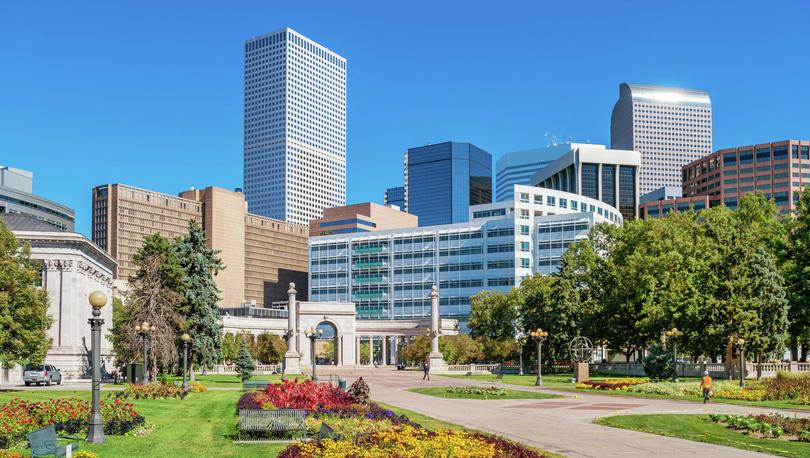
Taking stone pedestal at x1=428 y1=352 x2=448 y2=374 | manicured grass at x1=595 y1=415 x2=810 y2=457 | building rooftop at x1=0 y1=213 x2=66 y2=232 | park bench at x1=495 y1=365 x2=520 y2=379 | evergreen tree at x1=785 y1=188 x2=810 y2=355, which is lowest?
park bench at x1=495 y1=365 x2=520 y2=379

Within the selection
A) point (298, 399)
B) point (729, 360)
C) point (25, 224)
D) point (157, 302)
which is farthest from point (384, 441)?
point (25, 224)

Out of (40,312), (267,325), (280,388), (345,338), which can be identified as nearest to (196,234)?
(40,312)

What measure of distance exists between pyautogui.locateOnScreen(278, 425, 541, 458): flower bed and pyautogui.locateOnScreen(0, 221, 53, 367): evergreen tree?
38.8 m

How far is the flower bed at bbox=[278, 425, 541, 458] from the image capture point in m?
18.1

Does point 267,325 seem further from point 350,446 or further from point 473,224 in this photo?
point 350,446

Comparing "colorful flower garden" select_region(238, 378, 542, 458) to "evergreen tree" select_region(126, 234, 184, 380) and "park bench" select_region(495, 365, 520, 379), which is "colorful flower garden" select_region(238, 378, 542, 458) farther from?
"park bench" select_region(495, 365, 520, 379)

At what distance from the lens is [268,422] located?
25.4 metres

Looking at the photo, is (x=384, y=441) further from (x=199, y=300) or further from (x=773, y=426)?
(x=199, y=300)

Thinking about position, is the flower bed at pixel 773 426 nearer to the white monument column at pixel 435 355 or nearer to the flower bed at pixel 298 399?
the flower bed at pixel 298 399

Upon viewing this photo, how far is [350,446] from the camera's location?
19.1 m

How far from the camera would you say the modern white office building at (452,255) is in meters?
149

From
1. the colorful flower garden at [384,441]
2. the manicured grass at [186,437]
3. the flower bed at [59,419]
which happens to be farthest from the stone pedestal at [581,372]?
the flower bed at [59,419]

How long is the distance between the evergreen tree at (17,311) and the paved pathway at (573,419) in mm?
22521

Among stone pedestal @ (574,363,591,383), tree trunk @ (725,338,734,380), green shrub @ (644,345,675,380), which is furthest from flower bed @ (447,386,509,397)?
tree trunk @ (725,338,734,380)
